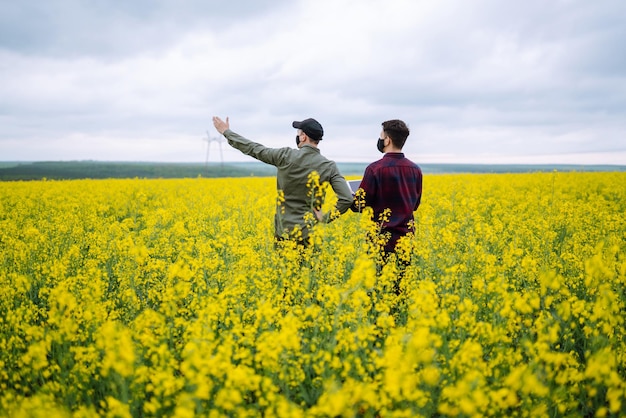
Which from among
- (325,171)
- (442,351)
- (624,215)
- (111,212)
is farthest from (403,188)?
(111,212)

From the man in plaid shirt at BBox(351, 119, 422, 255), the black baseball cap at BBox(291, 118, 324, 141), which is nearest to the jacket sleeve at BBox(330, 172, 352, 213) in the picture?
the man in plaid shirt at BBox(351, 119, 422, 255)

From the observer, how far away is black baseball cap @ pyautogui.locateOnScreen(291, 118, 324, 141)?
421cm

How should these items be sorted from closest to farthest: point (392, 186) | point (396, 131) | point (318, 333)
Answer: point (318, 333)
point (396, 131)
point (392, 186)

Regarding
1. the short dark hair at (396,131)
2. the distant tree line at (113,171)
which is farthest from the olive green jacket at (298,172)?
the distant tree line at (113,171)

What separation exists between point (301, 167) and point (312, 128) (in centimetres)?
42

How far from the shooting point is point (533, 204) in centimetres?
1063

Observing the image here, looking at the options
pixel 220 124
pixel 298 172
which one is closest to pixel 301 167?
pixel 298 172

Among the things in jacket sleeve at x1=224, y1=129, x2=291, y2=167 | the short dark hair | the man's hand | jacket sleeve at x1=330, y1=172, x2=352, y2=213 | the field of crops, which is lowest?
the field of crops

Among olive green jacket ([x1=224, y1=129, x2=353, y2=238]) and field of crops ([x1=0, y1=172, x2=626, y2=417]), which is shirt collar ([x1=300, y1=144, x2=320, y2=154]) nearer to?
olive green jacket ([x1=224, y1=129, x2=353, y2=238])

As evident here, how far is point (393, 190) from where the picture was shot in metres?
4.22

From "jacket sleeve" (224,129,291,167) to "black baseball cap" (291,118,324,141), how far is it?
0.28 m

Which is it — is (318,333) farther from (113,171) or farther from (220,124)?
(113,171)

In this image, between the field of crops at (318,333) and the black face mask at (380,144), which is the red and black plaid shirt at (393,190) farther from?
the field of crops at (318,333)

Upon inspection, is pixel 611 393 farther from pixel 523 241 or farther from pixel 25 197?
pixel 25 197
